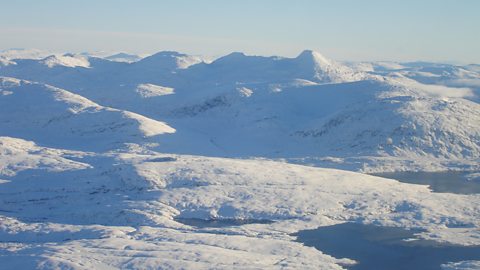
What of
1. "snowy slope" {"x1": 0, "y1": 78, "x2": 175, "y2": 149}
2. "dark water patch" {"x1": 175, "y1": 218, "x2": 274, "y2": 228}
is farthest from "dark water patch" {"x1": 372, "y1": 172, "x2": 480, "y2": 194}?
"snowy slope" {"x1": 0, "y1": 78, "x2": 175, "y2": 149}

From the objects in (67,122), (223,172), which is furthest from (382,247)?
(67,122)

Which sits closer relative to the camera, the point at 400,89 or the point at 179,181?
the point at 179,181

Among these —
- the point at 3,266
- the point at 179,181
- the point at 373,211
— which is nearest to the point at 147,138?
the point at 179,181

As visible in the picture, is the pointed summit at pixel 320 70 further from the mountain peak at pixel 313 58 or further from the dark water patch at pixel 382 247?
the dark water patch at pixel 382 247

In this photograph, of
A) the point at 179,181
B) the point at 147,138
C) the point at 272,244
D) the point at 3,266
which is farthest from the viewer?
the point at 147,138

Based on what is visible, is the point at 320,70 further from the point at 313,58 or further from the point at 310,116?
the point at 310,116

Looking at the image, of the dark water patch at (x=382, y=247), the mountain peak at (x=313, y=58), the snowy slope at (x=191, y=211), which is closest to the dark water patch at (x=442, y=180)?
the snowy slope at (x=191, y=211)

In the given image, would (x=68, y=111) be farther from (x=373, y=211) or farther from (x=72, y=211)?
(x=373, y=211)
